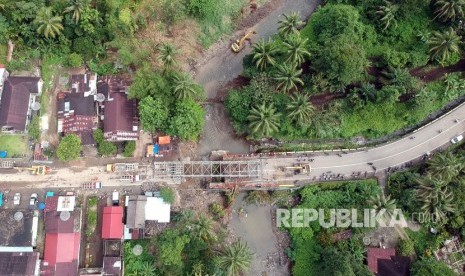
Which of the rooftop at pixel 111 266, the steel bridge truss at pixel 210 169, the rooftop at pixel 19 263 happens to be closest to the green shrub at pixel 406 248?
the steel bridge truss at pixel 210 169

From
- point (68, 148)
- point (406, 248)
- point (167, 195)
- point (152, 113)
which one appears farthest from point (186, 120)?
point (406, 248)

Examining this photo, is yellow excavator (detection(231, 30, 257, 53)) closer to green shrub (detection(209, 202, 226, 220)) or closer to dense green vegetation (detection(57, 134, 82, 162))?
green shrub (detection(209, 202, 226, 220))

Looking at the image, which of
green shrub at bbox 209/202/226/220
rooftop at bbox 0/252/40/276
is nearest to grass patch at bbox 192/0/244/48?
green shrub at bbox 209/202/226/220

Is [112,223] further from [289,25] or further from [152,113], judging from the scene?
[289,25]

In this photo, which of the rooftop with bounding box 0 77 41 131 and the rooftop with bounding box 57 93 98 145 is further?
the rooftop with bounding box 57 93 98 145

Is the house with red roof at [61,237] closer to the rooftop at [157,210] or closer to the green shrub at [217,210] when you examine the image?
the rooftop at [157,210]

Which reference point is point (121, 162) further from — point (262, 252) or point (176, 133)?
point (262, 252)
